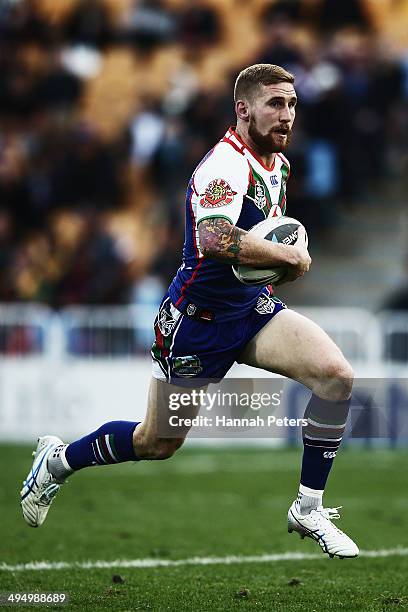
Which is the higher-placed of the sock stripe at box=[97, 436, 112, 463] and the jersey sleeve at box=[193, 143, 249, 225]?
the jersey sleeve at box=[193, 143, 249, 225]

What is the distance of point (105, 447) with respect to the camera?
6980mm

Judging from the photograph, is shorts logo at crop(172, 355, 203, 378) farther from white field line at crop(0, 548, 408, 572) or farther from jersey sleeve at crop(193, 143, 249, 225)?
white field line at crop(0, 548, 408, 572)

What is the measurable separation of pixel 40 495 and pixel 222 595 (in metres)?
1.25

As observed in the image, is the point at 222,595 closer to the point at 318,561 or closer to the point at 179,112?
the point at 318,561

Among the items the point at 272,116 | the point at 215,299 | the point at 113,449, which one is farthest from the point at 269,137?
the point at 113,449

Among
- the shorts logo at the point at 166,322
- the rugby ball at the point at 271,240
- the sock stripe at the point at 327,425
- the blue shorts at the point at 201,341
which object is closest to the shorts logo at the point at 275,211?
the rugby ball at the point at 271,240

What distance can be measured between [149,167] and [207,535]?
10301 mm

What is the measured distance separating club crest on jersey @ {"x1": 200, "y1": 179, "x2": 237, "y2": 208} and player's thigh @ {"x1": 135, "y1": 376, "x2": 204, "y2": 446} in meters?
1.05

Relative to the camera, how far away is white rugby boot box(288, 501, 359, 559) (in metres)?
6.36

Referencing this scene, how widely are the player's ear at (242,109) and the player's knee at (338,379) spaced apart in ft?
4.51

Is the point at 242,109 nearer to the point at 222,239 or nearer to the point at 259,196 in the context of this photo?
the point at 259,196

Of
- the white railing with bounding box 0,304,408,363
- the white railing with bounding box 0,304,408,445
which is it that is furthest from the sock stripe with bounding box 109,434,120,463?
the white railing with bounding box 0,304,408,363

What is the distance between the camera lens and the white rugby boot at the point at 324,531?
20.9ft

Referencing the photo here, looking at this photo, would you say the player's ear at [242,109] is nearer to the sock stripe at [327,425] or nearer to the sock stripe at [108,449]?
the sock stripe at [327,425]
